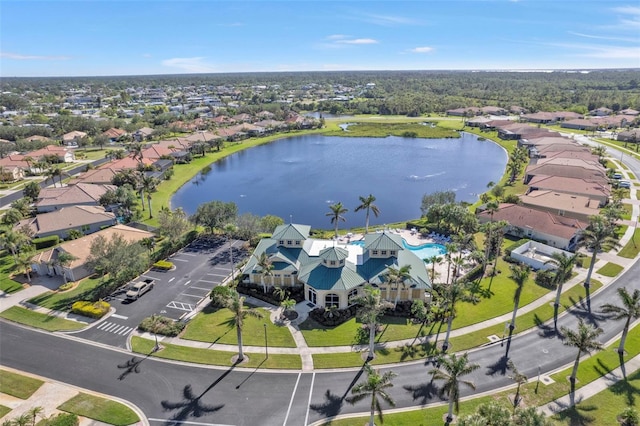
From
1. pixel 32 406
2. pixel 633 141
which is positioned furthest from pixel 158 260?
pixel 633 141

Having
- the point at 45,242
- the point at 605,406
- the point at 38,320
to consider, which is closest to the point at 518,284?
the point at 605,406

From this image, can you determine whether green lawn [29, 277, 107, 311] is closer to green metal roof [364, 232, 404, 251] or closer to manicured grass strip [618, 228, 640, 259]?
green metal roof [364, 232, 404, 251]

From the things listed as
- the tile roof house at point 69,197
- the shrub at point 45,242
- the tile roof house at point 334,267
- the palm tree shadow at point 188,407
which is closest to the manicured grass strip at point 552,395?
the palm tree shadow at point 188,407

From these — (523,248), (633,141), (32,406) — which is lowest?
(32,406)

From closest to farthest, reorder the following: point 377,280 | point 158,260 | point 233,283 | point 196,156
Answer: point 377,280
point 233,283
point 158,260
point 196,156

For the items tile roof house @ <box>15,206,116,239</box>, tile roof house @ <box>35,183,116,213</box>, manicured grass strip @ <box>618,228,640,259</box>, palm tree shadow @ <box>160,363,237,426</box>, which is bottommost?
palm tree shadow @ <box>160,363,237,426</box>

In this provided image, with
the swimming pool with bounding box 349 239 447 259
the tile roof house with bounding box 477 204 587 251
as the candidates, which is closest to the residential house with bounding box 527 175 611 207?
the tile roof house with bounding box 477 204 587 251

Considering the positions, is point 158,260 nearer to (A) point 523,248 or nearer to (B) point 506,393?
(B) point 506,393
